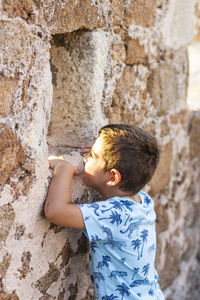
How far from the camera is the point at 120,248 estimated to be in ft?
5.03

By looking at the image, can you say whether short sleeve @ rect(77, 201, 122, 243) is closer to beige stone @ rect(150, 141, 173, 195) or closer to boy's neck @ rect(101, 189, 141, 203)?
boy's neck @ rect(101, 189, 141, 203)

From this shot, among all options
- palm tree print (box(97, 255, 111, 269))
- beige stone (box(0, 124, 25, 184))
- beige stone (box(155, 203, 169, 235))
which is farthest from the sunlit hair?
beige stone (box(155, 203, 169, 235))

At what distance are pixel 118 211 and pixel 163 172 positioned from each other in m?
1.08

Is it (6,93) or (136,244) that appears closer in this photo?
(6,93)

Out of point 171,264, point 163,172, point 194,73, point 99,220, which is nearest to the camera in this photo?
point 99,220

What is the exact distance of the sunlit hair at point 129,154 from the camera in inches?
60.2

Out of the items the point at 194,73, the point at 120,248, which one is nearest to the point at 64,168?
the point at 120,248

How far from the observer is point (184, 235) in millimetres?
3133

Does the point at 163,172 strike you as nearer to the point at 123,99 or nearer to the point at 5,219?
the point at 123,99

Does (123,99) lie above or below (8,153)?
above

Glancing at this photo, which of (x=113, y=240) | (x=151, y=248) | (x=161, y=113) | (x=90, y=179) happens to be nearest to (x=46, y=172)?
(x=90, y=179)

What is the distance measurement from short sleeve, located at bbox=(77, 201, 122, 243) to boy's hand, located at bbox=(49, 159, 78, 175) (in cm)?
15

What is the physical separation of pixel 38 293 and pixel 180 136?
1601mm

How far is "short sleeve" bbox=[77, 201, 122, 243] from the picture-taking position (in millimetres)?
1443
